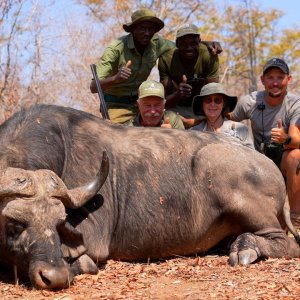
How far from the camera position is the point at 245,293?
4512mm

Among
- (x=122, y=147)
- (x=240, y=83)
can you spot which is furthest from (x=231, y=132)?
(x=240, y=83)

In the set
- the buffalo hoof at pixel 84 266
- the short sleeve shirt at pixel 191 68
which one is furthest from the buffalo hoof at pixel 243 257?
the short sleeve shirt at pixel 191 68

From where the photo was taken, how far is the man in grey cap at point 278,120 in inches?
304

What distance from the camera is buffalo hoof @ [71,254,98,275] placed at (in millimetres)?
5410

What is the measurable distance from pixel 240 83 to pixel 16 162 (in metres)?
36.4

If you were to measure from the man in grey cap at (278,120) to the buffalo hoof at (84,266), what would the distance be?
3083 millimetres

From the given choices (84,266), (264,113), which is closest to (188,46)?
(264,113)

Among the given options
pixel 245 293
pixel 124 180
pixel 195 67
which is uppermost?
pixel 195 67

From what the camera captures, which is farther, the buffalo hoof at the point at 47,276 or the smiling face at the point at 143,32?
the smiling face at the point at 143,32

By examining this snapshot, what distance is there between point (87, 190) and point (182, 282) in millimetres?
1091

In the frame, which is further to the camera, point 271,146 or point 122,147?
point 271,146

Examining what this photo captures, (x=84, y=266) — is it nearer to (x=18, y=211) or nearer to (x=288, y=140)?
(x=18, y=211)

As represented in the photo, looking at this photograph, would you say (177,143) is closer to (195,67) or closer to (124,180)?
(124,180)

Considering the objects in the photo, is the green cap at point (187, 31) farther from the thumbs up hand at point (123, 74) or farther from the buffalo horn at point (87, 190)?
the buffalo horn at point (87, 190)
